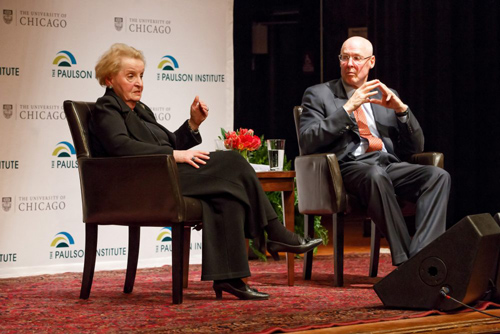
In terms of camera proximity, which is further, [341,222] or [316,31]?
[316,31]

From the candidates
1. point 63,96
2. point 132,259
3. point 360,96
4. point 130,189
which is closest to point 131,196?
point 130,189

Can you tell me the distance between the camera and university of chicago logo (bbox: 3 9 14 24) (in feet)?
14.8

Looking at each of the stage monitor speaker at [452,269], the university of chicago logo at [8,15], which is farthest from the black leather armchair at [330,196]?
the university of chicago logo at [8,15]

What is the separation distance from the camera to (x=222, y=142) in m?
4.11

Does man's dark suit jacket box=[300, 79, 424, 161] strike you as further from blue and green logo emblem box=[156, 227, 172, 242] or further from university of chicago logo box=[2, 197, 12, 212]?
university of chicago logo box=[2, 197, 12, 212]

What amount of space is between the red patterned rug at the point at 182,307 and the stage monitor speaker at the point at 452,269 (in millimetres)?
78

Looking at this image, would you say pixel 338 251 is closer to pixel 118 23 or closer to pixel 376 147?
pixel 376 147

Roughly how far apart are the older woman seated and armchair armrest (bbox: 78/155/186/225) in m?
0.09

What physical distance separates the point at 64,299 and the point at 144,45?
2103 mm

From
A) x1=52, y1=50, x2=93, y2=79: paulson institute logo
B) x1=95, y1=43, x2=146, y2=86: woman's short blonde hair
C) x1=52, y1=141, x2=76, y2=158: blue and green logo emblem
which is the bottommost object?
x1=52, y1=141, x2=76, y2=158: blue and green logo emblem

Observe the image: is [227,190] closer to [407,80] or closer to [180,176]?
[180,176]

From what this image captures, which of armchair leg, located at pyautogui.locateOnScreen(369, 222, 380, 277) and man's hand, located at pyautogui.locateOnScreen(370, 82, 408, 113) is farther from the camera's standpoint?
armchair leg, located at pyautogui.locateOnScreen(369, 222, 380, 277)

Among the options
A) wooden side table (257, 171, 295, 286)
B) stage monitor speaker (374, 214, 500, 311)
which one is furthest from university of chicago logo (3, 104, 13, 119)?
stage monitor speaker (374, 214, 500, 311)

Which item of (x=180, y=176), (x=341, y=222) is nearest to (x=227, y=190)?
(x=180, y=176)
